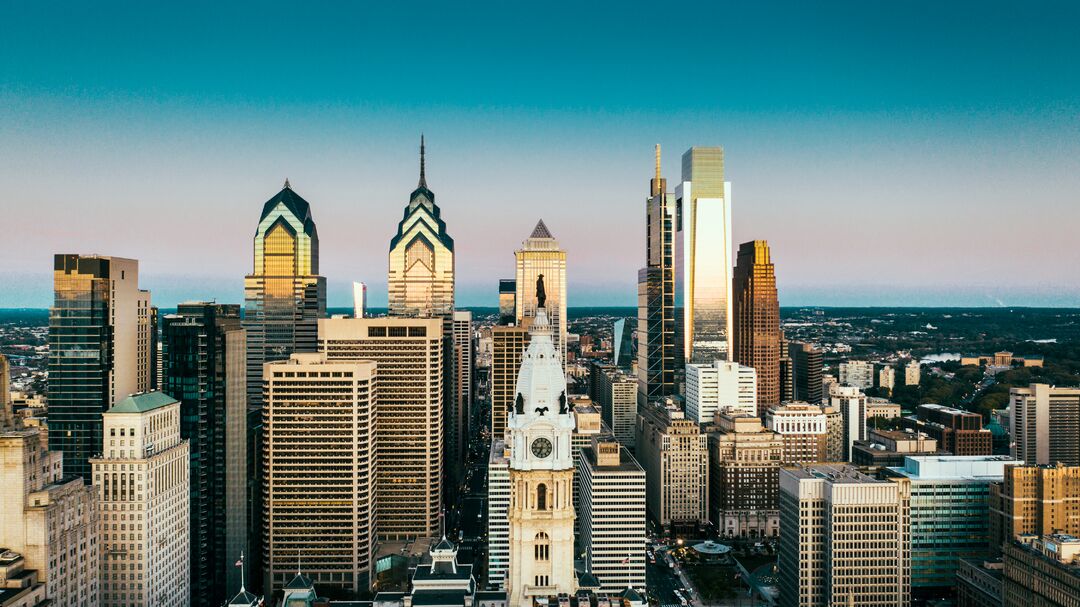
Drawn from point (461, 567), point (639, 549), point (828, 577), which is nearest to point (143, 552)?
point (461, 567)

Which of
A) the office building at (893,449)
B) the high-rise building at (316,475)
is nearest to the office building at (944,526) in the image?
the office building at (893,449)

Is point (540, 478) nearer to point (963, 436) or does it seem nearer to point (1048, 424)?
point (963, 436)

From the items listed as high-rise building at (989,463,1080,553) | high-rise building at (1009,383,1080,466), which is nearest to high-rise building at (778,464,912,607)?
high-rise building at (989,463,1080,553)

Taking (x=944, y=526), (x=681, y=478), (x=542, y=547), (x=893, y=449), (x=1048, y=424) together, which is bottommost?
→ (x=681, y=478)

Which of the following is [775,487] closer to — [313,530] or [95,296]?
[313,530]

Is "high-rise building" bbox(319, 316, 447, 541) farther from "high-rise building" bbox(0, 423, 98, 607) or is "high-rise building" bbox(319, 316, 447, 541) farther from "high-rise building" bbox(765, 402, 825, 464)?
"high-rise building" bbox(765, 402, 825, 464)

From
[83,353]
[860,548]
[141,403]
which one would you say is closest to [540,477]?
[141,403]
